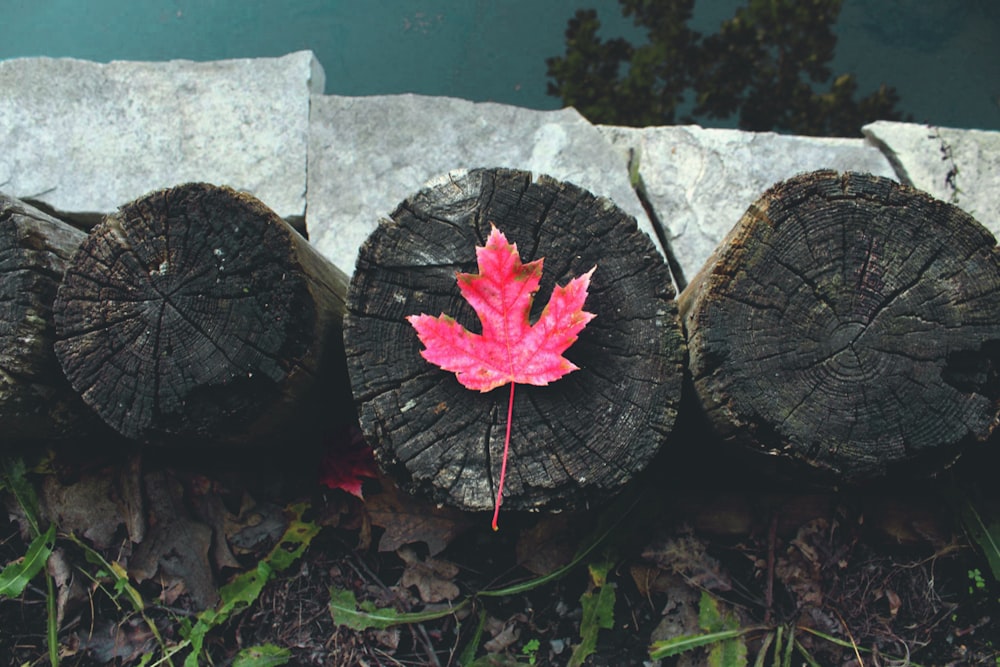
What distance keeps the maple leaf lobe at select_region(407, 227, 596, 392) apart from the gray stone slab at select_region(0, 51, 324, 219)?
4.50 ft

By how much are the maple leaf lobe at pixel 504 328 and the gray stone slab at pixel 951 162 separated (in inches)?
71.3

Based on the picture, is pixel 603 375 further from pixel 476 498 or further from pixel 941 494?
pixel 941 494

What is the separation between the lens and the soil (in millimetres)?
1791

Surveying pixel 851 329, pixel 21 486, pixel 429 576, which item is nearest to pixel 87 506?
pixel 21 486

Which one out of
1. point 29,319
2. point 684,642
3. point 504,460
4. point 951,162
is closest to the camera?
point 504,460

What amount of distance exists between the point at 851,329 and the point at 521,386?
69 centimetres

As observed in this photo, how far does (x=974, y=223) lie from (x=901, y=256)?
174 millimetres

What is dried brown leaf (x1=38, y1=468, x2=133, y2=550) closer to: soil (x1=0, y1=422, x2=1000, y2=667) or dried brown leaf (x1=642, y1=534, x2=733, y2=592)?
soil (x1=0, y1=422, x2=1000, y2=667)

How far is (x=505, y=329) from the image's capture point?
57.2 inches

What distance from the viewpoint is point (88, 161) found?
2.59 metres

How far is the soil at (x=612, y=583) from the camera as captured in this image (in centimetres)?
179

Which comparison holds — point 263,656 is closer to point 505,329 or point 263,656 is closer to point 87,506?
point 87,506

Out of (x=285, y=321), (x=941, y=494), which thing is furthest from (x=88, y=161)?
(x=941, y=494)

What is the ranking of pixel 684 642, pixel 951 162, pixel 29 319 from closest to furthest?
1. pixel 29 319
2. pixel 684 642
3. pixel 951 162
